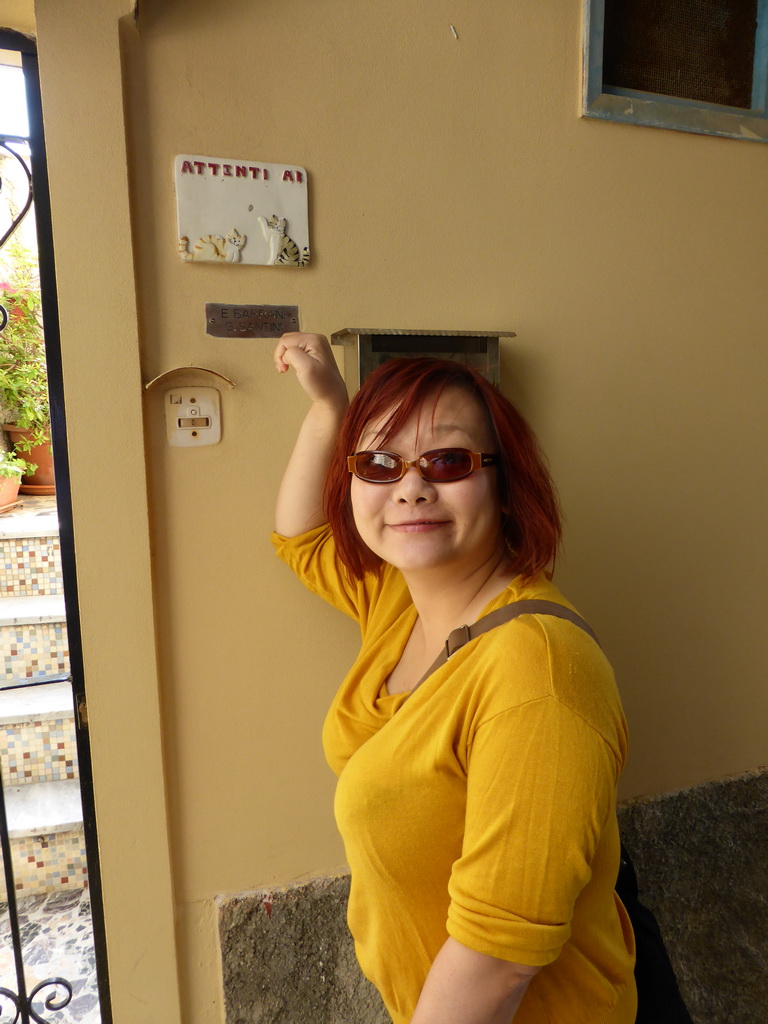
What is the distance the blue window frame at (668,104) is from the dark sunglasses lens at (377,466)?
3.63ft

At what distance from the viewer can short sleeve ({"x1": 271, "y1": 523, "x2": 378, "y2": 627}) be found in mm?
1468

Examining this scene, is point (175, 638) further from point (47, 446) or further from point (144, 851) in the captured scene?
point (47, 446)

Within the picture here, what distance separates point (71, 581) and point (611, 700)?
1170mm

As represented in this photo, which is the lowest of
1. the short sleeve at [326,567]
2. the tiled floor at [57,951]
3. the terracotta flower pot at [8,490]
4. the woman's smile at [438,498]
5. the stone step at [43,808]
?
the tiled floor at [57,951]

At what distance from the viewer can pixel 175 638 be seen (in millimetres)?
1510

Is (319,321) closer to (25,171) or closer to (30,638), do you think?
(25,171)

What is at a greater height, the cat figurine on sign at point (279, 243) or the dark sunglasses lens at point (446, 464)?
the cat figurine on sign at point (279, 243)

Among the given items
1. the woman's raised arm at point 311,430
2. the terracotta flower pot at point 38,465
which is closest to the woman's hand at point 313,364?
the woman's raised arm at point 311,430

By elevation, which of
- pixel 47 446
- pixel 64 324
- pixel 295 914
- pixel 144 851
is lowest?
pixel 295 914

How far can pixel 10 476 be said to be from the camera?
209cm

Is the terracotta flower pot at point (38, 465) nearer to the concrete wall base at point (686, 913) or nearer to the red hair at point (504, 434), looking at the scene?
the red hair at point (504, 434)

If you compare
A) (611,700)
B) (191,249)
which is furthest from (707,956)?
(191,249)

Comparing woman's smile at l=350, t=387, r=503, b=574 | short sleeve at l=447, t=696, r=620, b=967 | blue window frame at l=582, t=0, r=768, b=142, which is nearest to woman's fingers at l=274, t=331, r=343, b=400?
woman's smile at l=350, t=387, r=503, b=574

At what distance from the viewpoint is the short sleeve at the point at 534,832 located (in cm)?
83
